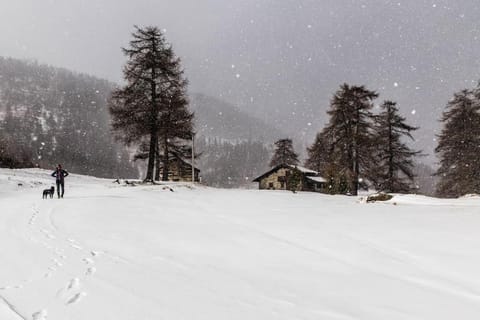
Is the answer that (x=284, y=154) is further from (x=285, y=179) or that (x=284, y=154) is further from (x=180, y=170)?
(x=180, y=170)

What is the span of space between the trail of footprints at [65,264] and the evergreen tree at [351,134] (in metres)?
25.1

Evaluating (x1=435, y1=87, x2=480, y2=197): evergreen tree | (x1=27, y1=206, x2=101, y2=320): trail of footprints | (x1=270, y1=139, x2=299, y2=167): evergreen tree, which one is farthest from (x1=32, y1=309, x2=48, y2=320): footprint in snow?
(x1=270, y1=139, x2=299, y2=167): evergreen tree

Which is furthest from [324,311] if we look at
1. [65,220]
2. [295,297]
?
[65,220]

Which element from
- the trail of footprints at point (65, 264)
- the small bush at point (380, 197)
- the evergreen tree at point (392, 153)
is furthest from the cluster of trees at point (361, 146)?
the trail of footprints at point (65, 264)

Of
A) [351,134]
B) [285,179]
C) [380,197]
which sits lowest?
[380,197]

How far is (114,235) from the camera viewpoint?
741 centimetres

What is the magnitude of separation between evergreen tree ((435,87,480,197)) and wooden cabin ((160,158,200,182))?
24124mm

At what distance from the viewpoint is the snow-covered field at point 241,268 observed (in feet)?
11.4

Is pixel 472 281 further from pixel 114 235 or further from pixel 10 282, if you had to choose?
pixel 114 235

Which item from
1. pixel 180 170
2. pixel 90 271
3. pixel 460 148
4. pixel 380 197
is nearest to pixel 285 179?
pixel 180 170

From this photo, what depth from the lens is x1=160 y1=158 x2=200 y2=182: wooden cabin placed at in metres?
34.8

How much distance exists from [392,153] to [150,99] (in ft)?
75.5

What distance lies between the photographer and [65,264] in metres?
4.99

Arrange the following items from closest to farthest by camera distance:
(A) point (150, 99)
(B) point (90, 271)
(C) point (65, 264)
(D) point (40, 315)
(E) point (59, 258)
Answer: (D) point (40, 315)
(B) point (90, 271)
(C) point (65, 264)
(E) point (59, 258)
(A) point (150, 99)
